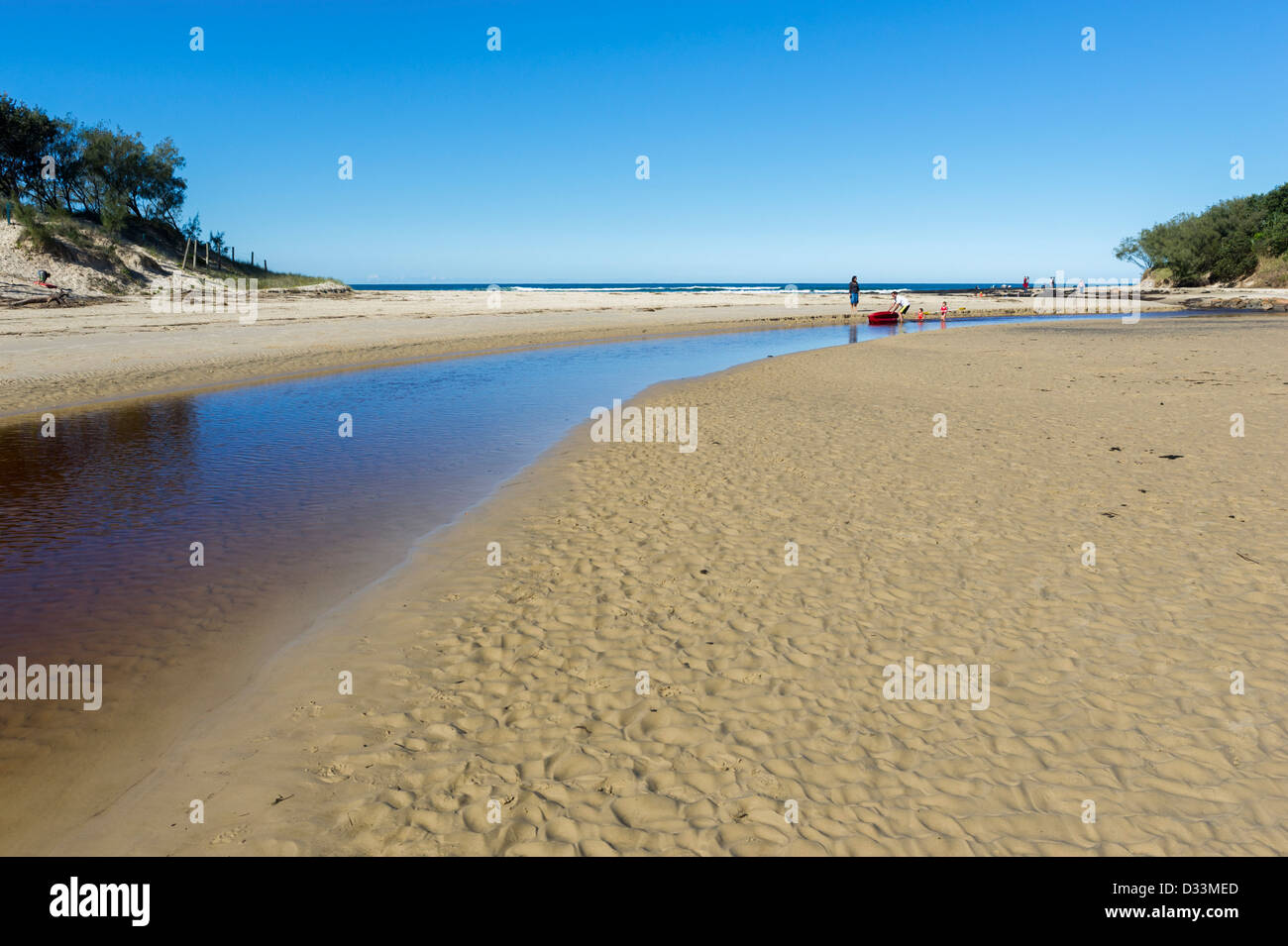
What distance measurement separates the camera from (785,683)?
18.2 feet

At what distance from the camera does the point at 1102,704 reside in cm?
513

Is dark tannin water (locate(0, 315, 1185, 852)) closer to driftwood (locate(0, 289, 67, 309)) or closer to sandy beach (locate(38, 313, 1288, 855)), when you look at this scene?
sandy beach (locate(38, 313, 1288, 855))

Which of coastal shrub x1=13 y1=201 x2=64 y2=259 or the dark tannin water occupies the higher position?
coastal shrub x1=13 y1=201 x2=64 y2=259

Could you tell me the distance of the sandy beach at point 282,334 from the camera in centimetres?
2267

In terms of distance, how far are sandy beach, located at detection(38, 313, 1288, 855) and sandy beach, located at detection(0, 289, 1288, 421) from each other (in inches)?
710

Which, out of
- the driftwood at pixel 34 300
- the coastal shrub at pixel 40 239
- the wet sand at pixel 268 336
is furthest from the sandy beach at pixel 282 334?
the coastal shrub at pixel 40 239

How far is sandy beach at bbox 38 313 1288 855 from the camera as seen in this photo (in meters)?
4.13

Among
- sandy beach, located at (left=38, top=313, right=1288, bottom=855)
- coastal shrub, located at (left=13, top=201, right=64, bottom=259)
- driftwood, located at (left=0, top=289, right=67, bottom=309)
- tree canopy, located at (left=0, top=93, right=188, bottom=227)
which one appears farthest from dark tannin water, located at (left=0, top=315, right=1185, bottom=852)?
tree canopy, located at (left=0, top=93, right=188, bottom=227)

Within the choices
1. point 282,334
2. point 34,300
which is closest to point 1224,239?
point 282,334

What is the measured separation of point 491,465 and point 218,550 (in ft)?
16.7

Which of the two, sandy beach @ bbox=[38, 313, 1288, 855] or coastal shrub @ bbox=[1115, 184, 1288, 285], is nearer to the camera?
sandy beach @ bbox=[38, 313, 1288, 855]

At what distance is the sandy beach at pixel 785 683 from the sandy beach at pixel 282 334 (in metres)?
18.0

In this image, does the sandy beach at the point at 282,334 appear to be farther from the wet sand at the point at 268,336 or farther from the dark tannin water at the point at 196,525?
the dark tannin water at the point at 196,525
